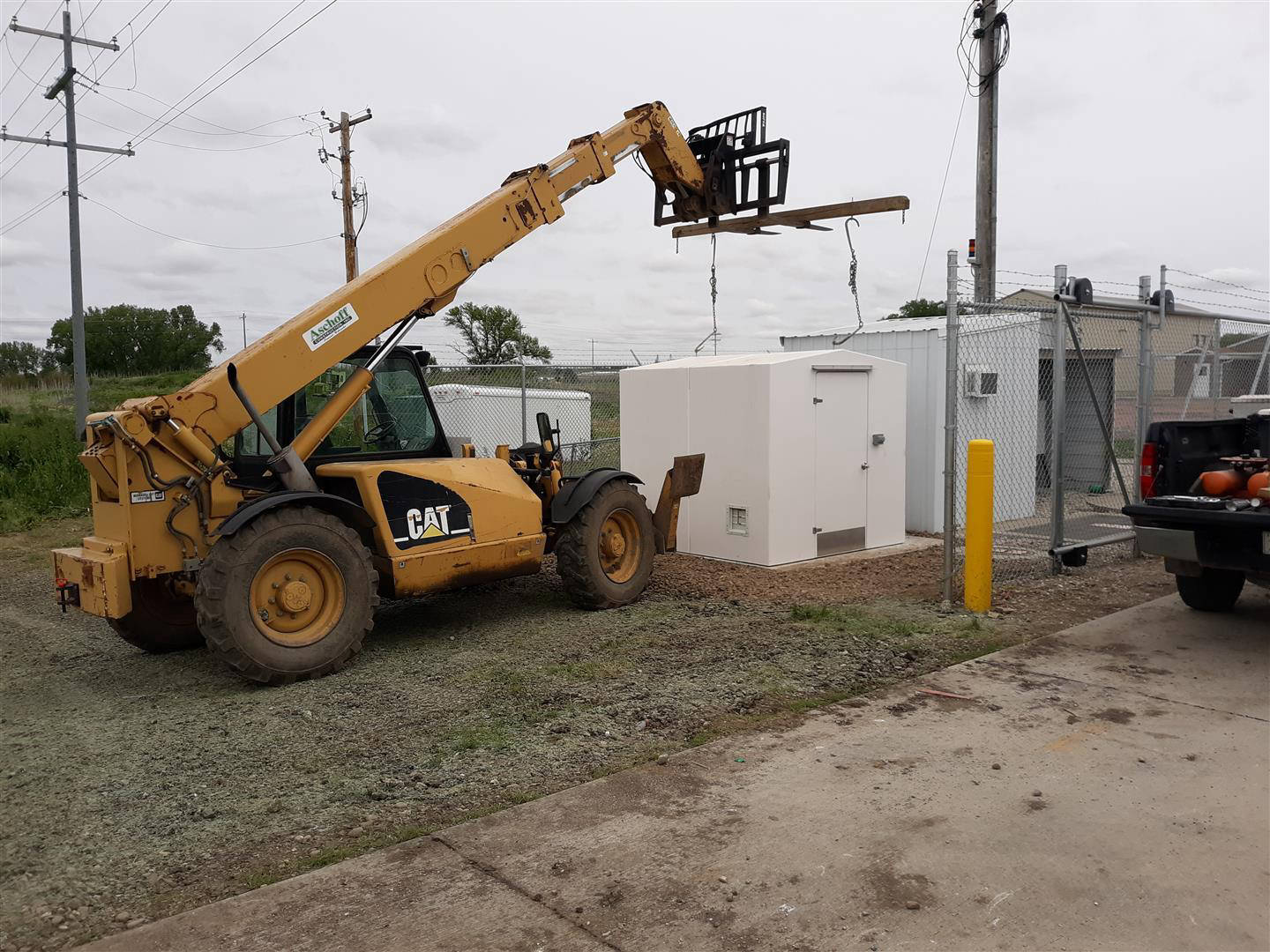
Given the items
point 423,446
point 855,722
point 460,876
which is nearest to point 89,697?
point 423,446

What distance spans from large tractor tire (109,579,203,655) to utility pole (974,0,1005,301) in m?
9.83

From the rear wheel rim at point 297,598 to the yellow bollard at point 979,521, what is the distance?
4.60m

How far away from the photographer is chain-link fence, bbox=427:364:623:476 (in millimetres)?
13219

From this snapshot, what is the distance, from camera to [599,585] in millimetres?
7844

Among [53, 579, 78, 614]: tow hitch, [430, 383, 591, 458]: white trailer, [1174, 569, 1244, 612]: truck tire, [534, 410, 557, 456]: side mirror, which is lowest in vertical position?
[1174, 569, 1244, 612]: truck tire

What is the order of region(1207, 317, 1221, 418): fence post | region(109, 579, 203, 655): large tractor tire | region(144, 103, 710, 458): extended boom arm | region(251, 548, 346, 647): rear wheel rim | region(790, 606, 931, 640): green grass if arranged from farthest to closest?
region(1207, 317, 1221, 418): fence post → region(790, 606, 931, 640): green grass → region(109, 579, 203, 655): large tractor tire → region(144, 103, 710, 458): extended boom arm → region(251, 548, 346, 647): rear wheel rim

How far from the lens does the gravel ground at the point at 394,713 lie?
3.86 meters

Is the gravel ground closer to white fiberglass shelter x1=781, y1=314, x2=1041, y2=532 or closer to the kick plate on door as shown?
the kick plate on door

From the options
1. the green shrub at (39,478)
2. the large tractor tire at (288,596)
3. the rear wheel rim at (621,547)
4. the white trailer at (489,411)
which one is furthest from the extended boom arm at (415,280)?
the green shrub at (39,478)

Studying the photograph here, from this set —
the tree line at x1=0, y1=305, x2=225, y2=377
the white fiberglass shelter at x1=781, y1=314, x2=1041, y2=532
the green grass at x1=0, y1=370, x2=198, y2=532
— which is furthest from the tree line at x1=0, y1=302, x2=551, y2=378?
the white fiberglass shelter at x1=781, y1=314, x2=1041, y2=532

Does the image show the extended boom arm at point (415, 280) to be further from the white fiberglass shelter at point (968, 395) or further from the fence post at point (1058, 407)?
the white fiberglass shelter at point (968, 395)

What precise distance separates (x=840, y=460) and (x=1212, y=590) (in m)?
3.47

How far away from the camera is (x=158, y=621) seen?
697 cm

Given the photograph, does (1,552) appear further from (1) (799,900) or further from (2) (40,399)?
(2) (40,399)
